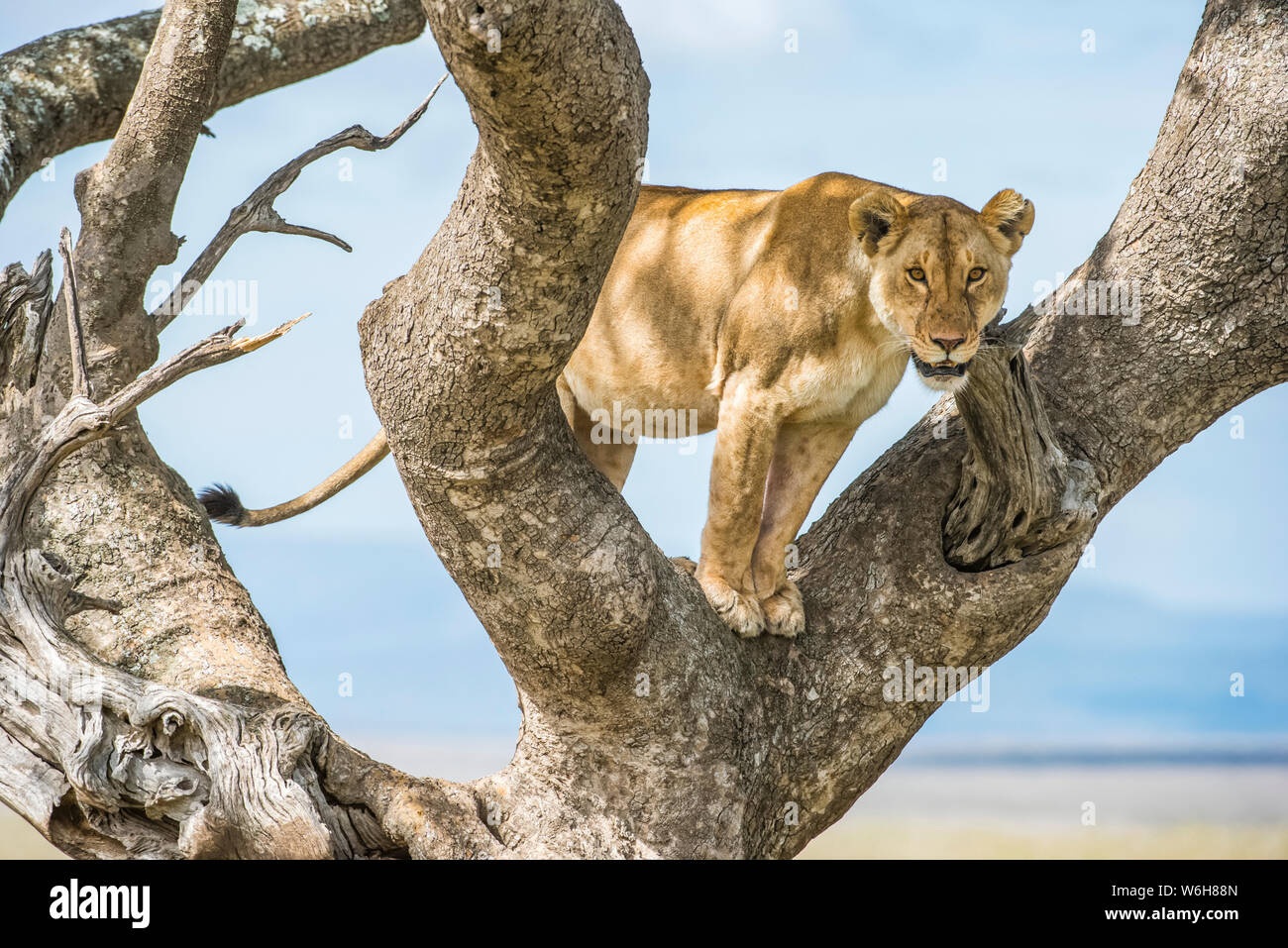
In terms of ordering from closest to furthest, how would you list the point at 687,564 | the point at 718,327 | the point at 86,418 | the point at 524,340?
the point at 524,340
the point at 86,418
the point at 718,327
the point at 687,564

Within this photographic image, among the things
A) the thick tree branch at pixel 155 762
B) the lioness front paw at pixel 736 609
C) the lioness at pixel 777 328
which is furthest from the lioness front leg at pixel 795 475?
the thick tree branch at pixel 155 762

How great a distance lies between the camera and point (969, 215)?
4.83 meters

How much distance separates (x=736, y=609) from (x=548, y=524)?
1232 millimetres

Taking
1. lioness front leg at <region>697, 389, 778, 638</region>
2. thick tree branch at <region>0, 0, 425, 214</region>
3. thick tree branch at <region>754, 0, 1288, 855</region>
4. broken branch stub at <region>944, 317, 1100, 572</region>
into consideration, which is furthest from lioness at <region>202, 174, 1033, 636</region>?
thick tree branch at <region>0, 0, 425, 214</region>

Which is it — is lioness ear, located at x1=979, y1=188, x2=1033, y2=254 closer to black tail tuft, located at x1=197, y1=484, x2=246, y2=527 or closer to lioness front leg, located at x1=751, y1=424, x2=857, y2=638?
lioness front leg, located at x1=751, y1=424, x2=857, y2=638

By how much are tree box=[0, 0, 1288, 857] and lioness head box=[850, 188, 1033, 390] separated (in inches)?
5.8

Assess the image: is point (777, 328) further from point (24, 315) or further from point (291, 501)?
point (24, 315)

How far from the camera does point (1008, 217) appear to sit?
482 cm

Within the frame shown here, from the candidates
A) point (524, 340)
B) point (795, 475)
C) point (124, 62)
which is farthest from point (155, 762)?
point (124, 62)

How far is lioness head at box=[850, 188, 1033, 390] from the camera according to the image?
4527mm

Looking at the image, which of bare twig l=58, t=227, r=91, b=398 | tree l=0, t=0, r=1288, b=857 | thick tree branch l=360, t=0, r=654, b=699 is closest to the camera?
thick tree branch l=360, t=0, r=654, b=699

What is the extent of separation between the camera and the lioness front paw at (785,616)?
4.95 metres

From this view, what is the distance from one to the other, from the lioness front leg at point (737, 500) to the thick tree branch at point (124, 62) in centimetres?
308

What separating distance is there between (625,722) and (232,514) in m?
2.53
